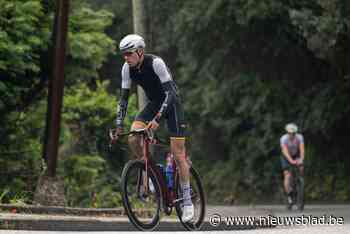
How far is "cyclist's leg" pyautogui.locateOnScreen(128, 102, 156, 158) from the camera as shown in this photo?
11672mm

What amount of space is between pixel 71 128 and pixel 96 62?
18.9ft

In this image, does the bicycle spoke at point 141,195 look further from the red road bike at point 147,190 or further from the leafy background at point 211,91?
the leafy background at point 211,91

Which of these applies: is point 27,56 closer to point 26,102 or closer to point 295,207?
point 26,102

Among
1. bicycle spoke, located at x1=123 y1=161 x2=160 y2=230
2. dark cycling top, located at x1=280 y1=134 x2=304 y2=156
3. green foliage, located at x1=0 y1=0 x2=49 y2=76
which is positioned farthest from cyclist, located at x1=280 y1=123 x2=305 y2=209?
A: bicycle spoke, located at x1=123 y1=161 x2=160 y2=230

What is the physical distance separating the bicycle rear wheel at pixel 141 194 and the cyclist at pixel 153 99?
0.24m

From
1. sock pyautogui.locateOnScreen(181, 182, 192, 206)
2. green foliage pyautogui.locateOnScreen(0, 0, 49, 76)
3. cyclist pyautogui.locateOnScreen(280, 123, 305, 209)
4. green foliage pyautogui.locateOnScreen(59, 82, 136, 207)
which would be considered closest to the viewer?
sock pyautogui.locateOnScreen(181, 182, 192, 206)

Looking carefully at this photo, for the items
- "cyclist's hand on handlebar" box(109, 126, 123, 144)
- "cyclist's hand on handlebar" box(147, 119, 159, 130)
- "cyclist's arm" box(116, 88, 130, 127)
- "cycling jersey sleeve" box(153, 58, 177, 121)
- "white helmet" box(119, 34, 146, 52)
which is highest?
"white helmet" box(119, 34, 146, 52)

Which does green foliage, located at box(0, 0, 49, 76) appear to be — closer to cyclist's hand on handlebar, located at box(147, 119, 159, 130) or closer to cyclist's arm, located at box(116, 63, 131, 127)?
cyclist's arm, located at box(116, 63, 131, 127)

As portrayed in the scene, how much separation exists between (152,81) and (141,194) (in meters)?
1.18

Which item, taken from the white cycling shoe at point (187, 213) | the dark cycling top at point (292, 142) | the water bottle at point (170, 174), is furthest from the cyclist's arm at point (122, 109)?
the dark cycling top at point (292, 142)

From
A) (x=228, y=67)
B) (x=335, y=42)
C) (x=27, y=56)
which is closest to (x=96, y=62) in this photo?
(x=27, y=56)

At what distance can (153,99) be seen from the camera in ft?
38.7

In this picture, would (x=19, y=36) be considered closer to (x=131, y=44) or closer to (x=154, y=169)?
(x=154, y=169)

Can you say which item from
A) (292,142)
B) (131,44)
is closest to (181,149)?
(131,44)
